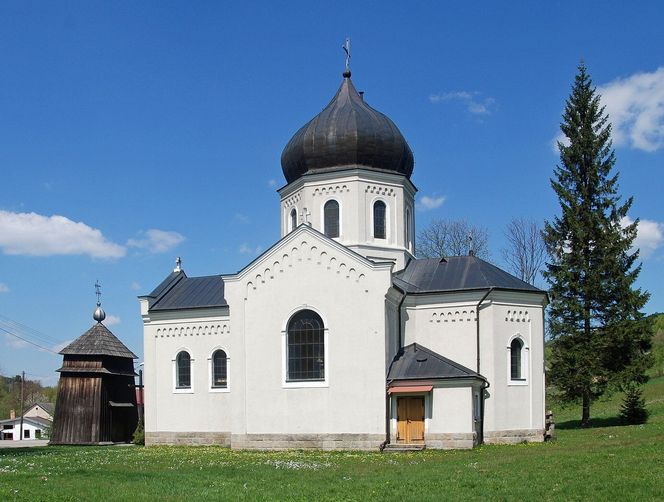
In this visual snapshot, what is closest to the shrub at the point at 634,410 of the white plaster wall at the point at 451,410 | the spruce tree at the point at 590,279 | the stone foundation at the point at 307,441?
the spruce tree at the point at 590,279

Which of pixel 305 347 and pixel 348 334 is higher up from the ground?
pixel 348 334

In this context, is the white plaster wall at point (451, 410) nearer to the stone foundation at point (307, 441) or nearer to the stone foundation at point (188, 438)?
the stone foundation at point (307, 441)

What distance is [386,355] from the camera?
91.5 ft

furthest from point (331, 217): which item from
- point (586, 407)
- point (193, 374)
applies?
point (586, 407)

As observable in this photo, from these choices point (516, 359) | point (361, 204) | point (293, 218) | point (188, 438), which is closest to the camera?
point (516, 359)

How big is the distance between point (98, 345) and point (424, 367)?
17.8 meters

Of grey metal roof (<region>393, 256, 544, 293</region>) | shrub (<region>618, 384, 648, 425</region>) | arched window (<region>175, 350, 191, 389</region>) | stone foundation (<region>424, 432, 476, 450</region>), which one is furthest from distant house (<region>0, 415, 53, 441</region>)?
shrub (<region>618, 384, 648, 425</region>)

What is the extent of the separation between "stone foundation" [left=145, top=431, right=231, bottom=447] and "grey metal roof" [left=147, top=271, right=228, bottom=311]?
5.31 meters

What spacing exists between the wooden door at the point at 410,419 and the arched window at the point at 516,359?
13.3 feet

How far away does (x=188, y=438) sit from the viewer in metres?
33.0

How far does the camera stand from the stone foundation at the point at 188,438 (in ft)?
106

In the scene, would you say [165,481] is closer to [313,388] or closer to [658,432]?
[313,388]

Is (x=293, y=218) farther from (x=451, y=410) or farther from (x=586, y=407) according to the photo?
(x=586, y=407)

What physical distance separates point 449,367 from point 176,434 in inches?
493
